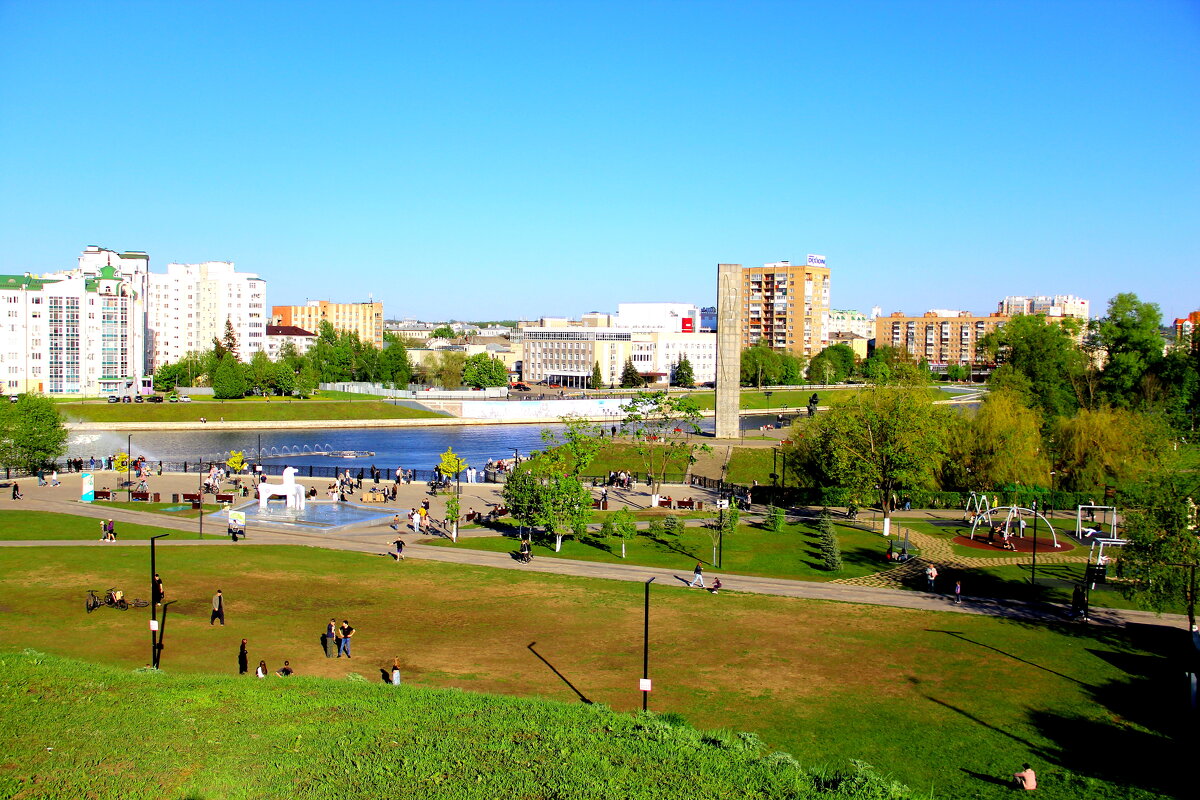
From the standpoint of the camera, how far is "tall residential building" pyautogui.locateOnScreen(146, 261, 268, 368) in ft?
449

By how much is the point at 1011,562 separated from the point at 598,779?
24843 millimetres

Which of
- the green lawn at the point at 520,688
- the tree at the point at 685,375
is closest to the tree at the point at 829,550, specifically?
the green lawn at the point at 520,688

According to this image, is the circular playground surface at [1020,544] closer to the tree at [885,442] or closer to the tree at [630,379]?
the tree at [885,442]

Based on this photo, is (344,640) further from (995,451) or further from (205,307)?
(205,307)

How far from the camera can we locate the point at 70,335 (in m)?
100

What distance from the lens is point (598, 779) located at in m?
13.2

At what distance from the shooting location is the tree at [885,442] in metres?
38.6

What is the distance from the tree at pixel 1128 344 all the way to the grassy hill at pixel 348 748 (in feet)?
215

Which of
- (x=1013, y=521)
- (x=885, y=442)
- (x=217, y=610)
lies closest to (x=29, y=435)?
(x=217, y=610)

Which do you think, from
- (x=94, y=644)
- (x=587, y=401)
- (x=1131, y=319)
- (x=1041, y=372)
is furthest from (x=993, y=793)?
(x=587, y=401)

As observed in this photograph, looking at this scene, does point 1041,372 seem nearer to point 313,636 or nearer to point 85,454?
point 313,636

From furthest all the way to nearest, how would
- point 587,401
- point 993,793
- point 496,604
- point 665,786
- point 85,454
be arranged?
point 587,401
point 85,454
point 496,604
point 993,793
point 665,786

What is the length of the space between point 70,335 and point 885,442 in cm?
9429

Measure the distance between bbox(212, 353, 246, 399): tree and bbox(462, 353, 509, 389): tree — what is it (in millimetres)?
32597
